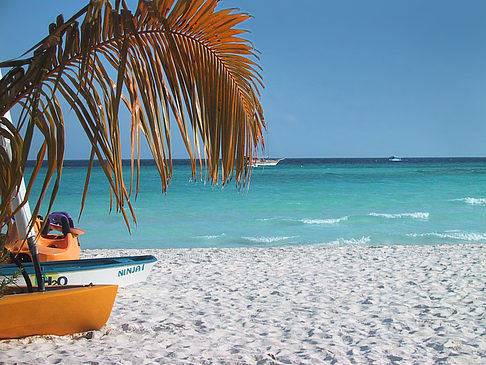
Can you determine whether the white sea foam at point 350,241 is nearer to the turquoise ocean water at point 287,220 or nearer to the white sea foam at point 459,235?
the turquoise ocean water at point 287,220

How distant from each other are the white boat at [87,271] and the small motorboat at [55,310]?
0.70m

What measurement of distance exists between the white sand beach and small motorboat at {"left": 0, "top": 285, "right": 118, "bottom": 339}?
11 cm

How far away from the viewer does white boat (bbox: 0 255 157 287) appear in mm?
4770

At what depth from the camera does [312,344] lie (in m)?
4.15

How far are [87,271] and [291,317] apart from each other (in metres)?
2.03

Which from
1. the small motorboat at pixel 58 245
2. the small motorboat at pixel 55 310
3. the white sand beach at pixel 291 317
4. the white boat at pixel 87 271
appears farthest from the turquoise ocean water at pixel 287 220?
the small motorboat at pixel 55 310

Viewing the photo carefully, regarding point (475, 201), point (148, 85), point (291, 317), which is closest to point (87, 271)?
point (291, 317)

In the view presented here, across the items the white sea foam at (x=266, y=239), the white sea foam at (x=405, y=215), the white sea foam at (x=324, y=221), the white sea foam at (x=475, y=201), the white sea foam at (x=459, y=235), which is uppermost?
the white sea foam at (x=475, y=201)

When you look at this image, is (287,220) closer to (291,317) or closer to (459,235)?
(459,235)

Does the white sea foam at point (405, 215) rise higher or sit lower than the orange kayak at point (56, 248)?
lower

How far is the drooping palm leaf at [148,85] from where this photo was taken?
6.23 ft

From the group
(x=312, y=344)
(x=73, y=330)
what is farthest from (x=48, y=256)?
(x=312, y=344)

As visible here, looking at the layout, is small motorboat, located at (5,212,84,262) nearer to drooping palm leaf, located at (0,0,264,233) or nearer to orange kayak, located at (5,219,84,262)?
orange kayak, located at (5,219,84,262)

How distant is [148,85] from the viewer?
81.4 inches
